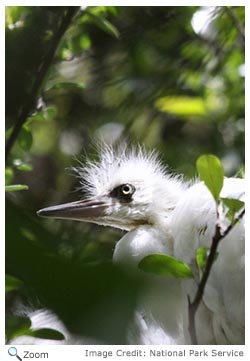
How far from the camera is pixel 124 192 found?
49.3 inches

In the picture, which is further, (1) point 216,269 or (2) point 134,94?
(2) point 134,94

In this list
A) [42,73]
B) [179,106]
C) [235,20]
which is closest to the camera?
[42,73]

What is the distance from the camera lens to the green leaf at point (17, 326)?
72 centimetres

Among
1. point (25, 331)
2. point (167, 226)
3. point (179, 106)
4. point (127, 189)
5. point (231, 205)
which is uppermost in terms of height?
point (179, 106)

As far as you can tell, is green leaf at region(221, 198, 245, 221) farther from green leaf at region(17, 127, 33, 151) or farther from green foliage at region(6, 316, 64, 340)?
green leaf at region(17, 127, 33, 151)

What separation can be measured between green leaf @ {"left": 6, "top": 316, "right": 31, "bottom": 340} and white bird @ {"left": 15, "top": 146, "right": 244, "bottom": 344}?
16 cm

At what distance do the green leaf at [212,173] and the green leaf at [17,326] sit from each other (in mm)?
281

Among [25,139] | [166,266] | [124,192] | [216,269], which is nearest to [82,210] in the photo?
[124,192]

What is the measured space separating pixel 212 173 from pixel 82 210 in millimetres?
522

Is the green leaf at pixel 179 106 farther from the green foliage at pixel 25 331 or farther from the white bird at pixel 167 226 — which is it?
the green foliage at pixel 25 331

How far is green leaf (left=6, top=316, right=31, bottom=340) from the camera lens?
2.36 ft

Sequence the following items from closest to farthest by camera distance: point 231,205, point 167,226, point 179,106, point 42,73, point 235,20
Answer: point 231,205 < point 42,73 < point 167,226 < point 235,20 < point 179,106

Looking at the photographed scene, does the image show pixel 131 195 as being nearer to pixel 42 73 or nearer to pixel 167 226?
pixel 167 226
